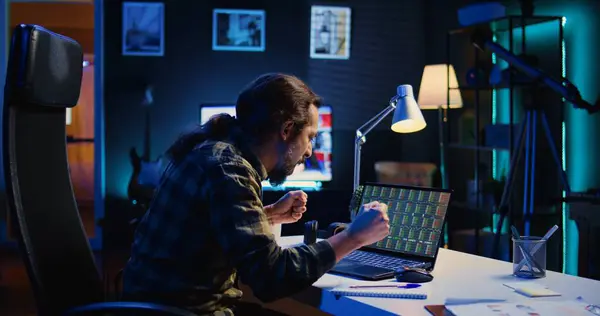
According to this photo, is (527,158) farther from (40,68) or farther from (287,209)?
(40,68)

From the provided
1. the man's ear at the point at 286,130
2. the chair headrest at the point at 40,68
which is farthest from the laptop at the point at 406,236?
the chair headrest at the point at 40,68

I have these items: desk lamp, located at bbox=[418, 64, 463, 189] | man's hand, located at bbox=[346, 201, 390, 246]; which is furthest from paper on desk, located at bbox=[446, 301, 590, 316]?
desk lamp, located at bbox=[418, 64, 463, 189]

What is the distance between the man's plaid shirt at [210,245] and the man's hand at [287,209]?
1.66 ft

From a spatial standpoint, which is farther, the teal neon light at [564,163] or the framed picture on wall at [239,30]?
the framed picture on wall at [239,30]

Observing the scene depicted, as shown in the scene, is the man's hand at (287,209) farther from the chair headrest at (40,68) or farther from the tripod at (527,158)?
the tripod at (527,158)

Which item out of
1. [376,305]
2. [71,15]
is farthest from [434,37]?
[376,305]

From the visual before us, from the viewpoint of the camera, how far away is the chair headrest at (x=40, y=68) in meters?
1.38

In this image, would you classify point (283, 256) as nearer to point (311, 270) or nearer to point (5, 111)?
point (311, 270)

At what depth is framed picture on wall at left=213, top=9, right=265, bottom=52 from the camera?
18.6 ft

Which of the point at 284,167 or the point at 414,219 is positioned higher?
the point at 284,167

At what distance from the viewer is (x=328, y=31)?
574 cm

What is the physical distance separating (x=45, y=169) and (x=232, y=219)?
441 mm

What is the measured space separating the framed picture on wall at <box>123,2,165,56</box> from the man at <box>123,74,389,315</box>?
4.11 meters

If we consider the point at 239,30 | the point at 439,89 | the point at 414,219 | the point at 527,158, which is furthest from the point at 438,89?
the point at 414,219
